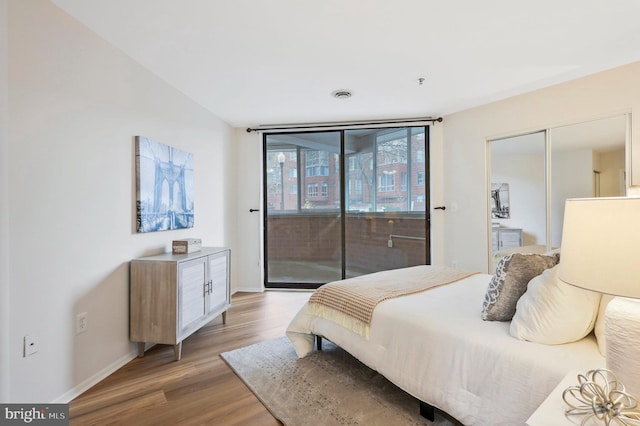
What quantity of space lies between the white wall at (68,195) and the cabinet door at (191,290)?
0.43 m

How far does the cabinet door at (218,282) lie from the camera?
286cm

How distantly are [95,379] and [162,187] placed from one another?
1.50 metres

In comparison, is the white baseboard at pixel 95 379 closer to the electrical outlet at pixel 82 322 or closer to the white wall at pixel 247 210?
the electrical outlet at pixel 82 322

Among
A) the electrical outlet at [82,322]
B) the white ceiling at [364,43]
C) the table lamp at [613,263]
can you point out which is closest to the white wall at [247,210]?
the white ceiling at [364,43]

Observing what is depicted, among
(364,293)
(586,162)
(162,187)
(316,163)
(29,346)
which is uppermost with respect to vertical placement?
(316,163)

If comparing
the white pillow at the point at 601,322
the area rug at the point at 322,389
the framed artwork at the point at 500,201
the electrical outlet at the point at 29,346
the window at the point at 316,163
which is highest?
the window at the point at 316,163

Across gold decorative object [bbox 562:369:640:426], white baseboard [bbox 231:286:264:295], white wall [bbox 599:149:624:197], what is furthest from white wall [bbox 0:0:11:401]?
white wall [bbox 599:149:624:197]

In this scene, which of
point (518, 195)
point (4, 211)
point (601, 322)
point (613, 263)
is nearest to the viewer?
point (613, 263)

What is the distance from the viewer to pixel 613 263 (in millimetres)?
792

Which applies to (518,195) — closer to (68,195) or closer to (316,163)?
(316,163)

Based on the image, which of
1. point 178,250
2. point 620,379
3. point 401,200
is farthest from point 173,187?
point 620,379

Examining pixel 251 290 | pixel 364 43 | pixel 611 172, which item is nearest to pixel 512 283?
pixel 364 43

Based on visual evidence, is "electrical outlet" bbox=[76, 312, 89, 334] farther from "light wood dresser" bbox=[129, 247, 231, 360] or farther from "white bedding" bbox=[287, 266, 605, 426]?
"white bedding" bbox=[287, 266, 605, 426]

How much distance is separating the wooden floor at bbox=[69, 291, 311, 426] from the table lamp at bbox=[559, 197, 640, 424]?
1549 millimetres
